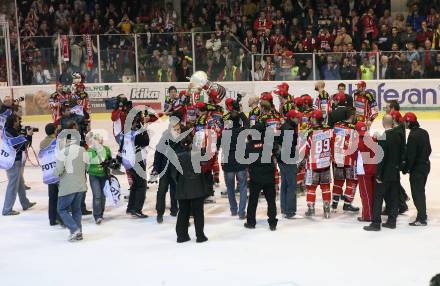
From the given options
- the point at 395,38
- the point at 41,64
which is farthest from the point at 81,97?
the point at 395,38

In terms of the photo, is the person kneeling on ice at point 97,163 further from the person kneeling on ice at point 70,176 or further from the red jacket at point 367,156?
the red jacket at point 367,156

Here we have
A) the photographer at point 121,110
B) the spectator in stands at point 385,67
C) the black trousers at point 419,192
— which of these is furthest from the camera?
the spectator in stands at point 385,67

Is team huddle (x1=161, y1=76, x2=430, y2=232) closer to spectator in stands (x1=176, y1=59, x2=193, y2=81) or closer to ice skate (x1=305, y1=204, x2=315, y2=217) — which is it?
ice skate (x1=305, y1=204, x2=315, y2=217)

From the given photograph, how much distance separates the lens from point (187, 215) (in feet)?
35.1

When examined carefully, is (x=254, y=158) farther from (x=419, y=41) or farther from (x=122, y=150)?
(x=419, y=41)

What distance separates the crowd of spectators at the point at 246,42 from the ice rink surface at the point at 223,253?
10.7 m

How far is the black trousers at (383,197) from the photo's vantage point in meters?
11.0

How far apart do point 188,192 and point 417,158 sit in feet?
10.7

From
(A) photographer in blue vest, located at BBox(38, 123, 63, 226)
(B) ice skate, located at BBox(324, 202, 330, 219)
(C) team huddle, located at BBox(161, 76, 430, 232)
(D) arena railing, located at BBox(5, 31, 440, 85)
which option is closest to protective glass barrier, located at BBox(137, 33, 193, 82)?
(D) arena railing, located at BBox(5, 31, 440, 85)

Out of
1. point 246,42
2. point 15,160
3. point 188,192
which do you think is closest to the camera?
point 188,192

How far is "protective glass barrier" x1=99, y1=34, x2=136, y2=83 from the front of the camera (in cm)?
2419

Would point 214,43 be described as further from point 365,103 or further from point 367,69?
point 365,103

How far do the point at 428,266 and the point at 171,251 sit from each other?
10.8 ft

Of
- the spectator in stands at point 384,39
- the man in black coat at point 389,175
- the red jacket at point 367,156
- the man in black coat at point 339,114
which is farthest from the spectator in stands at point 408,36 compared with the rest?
the man in black coat at point 389,175
